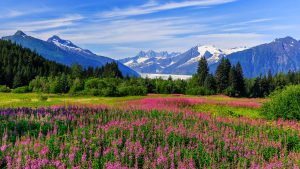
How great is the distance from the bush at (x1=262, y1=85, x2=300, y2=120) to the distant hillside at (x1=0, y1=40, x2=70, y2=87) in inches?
4321

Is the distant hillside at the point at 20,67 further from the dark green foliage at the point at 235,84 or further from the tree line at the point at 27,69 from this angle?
the dark green foliage at the point at 235,84

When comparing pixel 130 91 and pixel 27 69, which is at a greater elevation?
pixel 27 69

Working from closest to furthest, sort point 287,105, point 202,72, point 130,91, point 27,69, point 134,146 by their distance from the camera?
point 134,146 < point 287,105 < point 130,91 < point 202,72 < point 27,69

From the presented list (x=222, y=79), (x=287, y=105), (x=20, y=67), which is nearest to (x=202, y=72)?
(x=222, y=79)

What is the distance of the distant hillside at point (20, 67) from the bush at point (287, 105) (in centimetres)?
10975

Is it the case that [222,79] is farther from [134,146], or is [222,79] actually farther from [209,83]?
[134,146]

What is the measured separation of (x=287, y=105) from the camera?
2611 centimetres

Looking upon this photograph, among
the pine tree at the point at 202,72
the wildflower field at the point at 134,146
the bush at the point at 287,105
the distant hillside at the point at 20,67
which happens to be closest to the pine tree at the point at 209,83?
the pine tree at the point at 202,72

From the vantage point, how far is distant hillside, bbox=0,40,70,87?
132 m

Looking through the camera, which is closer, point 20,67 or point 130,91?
point 130,91

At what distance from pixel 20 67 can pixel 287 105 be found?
135m

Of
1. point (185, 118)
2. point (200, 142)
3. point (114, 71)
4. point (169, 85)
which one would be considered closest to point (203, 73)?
point (169, 85)

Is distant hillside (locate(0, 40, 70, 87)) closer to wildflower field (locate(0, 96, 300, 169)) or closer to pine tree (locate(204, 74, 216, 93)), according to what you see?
pine tree (locate(204, 74, 216, 93))

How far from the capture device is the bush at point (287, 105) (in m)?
25.6
